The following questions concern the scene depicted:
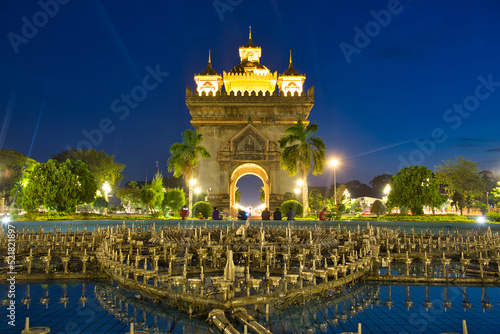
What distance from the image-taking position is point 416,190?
94.9ft

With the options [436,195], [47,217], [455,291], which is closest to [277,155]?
[436,195]

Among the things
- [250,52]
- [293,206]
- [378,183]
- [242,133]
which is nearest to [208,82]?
[242,133]

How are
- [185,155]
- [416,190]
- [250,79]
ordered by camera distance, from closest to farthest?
[416,190]
[185,155]
[250,79]

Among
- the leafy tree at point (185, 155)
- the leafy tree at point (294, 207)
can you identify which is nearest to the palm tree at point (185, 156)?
the leafy tree at point (185, 155)

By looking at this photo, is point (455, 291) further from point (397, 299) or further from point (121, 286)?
point (121, 286)

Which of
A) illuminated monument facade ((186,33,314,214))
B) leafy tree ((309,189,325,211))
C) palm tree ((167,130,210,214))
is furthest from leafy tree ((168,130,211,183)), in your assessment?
leafy tree ((309,189,325,211))

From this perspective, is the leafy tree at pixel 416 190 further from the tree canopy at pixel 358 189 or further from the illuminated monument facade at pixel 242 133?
the tree canopy at pixel 358 189

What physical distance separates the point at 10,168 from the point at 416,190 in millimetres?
51077

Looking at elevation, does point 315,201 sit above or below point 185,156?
below

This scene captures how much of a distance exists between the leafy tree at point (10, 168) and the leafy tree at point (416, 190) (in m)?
45.1

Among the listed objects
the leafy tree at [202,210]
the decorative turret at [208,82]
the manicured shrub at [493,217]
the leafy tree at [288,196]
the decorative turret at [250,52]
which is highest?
→ the decorative turret at [250,52]

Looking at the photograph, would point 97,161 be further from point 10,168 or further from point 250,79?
point 250,79

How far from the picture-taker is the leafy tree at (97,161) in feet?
193

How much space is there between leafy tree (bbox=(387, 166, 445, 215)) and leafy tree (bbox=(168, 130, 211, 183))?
57.9 feet
